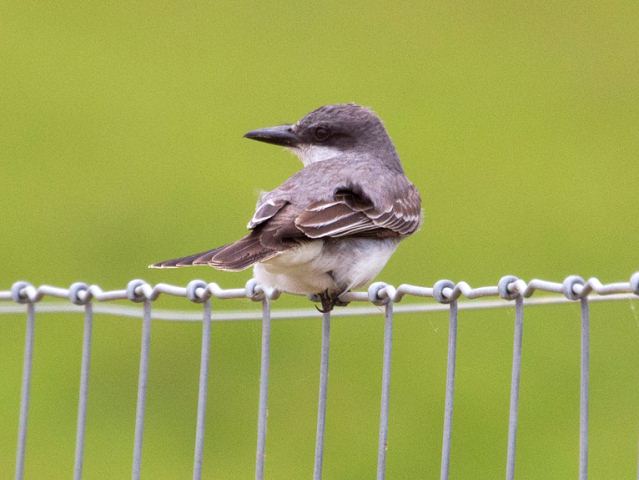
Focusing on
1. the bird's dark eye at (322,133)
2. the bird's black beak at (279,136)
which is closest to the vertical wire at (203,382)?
the bird's black beak at (279,136)

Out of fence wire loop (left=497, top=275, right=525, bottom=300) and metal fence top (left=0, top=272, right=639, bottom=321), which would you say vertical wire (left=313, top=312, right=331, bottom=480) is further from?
fence wire loop (left=497, top=275, right=525, bottom=300)

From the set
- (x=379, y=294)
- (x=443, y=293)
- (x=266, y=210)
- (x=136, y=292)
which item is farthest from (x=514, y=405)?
(x=266, y=210)

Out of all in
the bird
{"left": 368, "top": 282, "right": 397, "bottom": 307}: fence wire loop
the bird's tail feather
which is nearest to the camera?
{"left": 368, "top": 282, "right": 397, "bottom": 307}: fence wire loop

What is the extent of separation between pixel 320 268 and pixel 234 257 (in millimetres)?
450

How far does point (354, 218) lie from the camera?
224 inches

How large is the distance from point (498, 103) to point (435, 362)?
994 cm

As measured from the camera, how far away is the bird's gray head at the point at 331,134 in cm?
677

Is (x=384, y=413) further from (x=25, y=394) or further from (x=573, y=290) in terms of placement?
(x=25, y=394)

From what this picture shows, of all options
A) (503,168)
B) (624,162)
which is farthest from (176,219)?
(624,162)

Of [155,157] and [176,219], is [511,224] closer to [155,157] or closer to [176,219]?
[176,219]

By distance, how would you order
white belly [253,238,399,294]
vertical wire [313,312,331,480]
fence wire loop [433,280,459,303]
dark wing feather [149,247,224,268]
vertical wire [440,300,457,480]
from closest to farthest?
vertical wire [440,300,457,480] < fence wire loop [433,280,459,303] < vertical wire [313,312,331,480] < dark wing feather [149,247,224,268] < white belly [253,238,399,294]

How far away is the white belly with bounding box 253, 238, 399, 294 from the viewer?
17.7 feet

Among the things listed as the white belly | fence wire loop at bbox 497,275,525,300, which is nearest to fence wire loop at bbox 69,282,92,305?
the white belly

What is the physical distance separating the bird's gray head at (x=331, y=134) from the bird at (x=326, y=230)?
94mm
